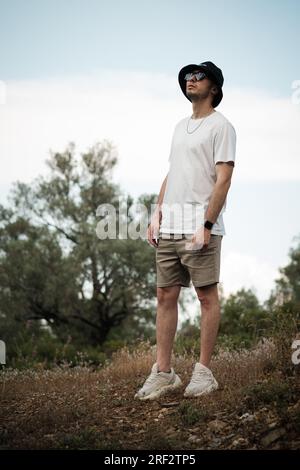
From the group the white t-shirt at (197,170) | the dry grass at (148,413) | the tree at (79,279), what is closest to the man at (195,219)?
the white t-shirt at (197,170)

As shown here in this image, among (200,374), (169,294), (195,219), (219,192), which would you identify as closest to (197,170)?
(219,192)

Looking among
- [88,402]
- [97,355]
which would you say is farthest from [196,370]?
[97,355]

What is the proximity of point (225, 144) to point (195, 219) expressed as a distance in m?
0.65

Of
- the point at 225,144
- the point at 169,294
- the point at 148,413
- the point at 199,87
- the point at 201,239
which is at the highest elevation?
the point at 199,87

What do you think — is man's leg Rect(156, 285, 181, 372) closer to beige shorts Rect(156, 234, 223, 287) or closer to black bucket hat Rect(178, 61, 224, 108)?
beige shorts Rect(156, 234, 223, 287)

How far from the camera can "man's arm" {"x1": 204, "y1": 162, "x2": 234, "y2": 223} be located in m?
4.72

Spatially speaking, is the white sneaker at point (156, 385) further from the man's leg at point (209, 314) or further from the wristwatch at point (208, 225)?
the wristwatch at point (208, 225)

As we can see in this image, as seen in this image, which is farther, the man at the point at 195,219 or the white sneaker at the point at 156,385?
the white sneaker at the point at 156,385

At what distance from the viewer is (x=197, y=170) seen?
4906mm

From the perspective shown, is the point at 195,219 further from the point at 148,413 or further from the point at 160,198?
the point at 148,413

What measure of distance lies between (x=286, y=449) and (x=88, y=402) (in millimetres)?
2262

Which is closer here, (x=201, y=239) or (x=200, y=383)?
(x=201, y=239)

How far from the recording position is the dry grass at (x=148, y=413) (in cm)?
412
